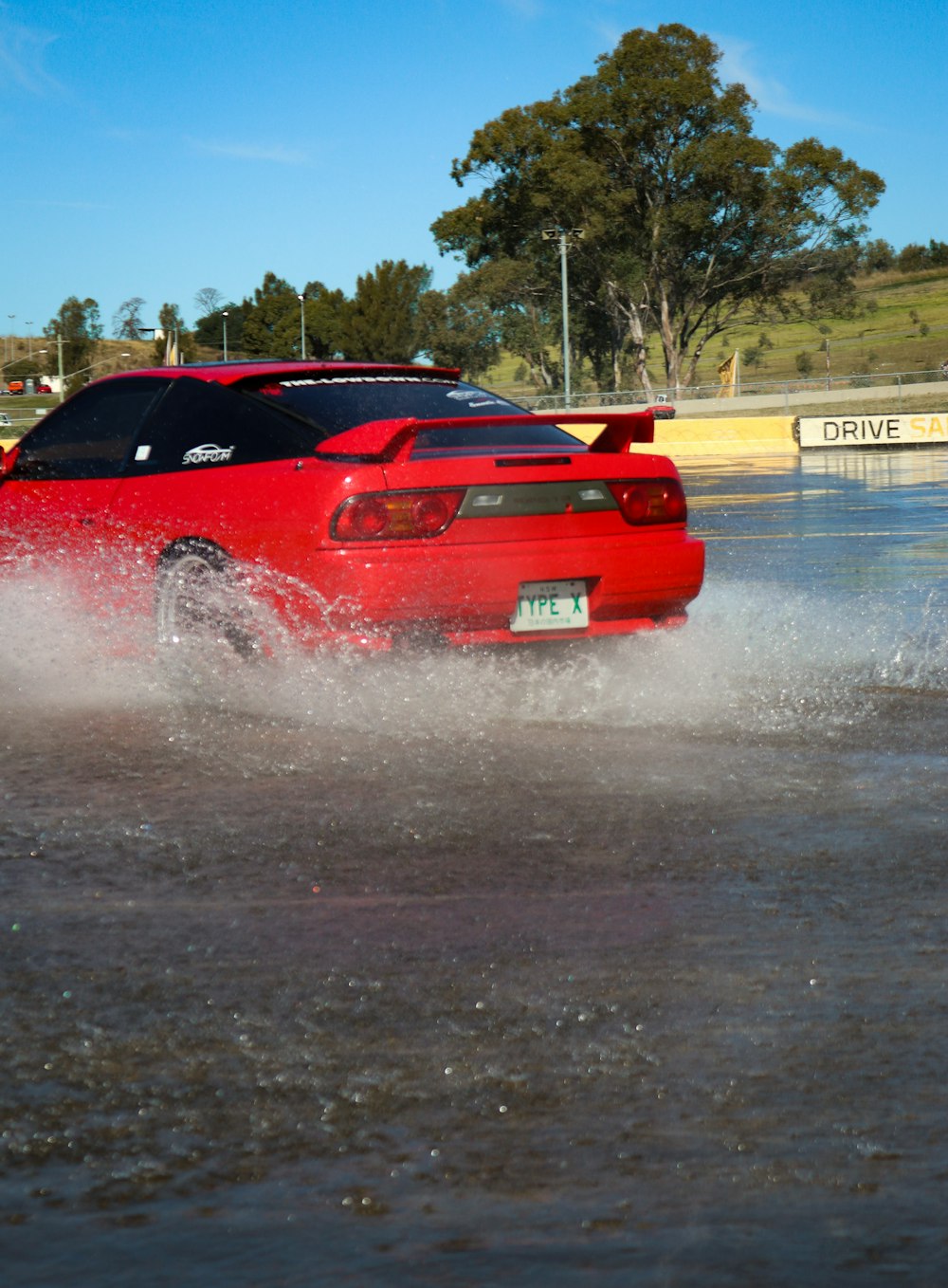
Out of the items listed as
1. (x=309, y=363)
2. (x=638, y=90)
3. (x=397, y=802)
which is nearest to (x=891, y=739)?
(x=397, y=802)

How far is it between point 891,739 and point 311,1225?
383 cm

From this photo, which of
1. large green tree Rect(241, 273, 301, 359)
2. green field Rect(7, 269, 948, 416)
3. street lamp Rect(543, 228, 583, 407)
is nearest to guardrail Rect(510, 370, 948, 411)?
street lamp Rect(543, 228, 583, 407)

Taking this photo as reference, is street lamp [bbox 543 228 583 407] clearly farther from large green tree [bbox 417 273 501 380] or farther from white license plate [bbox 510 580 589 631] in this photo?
white license plate [bbox 510 580 589 631]

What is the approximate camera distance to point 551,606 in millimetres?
6102

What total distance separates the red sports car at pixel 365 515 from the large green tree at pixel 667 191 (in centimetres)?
6093

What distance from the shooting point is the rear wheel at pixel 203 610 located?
614 cm

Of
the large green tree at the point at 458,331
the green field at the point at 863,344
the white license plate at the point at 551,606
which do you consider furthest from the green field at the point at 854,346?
the white license plate at the point at 551,606

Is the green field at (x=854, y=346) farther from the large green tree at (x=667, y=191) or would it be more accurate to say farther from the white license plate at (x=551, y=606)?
the white license plate at (x=551, y=606)

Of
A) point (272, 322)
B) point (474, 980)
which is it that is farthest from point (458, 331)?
point (474, 980)

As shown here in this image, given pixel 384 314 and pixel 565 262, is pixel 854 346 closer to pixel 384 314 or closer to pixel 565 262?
pixel 384 314

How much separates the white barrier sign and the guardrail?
21.7m

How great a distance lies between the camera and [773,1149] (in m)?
2.42

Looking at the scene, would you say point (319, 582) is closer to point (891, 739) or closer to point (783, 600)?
point (891, 739)

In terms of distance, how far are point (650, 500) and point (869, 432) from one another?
112ft
